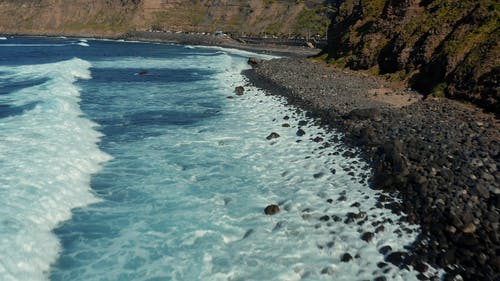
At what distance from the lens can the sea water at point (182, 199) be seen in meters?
11.4

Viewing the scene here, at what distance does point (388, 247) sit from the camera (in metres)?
11.2

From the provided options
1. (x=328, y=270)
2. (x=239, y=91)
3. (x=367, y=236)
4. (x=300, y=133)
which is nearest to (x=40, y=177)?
(x=328, y=270)

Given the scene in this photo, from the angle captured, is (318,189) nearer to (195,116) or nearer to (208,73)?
(195,116)

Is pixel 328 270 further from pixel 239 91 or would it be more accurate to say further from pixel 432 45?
pixel 239 91

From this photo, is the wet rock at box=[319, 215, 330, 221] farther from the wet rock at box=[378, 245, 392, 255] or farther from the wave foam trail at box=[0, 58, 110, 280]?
the wave foam trail at box=[0, 58, 110, 280]

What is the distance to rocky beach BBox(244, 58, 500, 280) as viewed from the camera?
422 inches

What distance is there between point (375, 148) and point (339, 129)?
4148 mm

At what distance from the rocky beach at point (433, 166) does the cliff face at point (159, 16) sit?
387ft

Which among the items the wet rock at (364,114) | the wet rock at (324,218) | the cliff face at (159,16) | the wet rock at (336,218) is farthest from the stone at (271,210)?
the cliff face at (159,16)

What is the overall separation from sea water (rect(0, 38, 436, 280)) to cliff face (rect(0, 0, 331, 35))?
4813 inches

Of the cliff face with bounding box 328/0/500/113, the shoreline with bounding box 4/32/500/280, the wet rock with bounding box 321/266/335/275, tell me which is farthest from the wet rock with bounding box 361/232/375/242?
the cliff face with bounding box 328/0/500/113

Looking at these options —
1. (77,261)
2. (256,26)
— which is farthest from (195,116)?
(256,26)

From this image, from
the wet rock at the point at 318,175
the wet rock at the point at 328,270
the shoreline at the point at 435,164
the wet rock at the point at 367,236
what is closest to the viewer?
the wet rock at the point at 328,270

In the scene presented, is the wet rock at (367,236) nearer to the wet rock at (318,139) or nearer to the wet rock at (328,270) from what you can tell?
the wet rock at (328,270)
